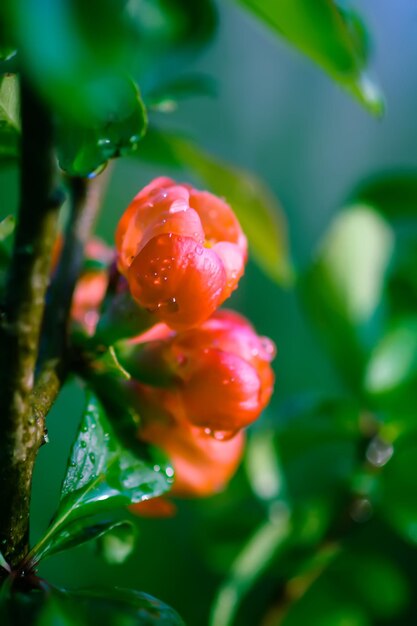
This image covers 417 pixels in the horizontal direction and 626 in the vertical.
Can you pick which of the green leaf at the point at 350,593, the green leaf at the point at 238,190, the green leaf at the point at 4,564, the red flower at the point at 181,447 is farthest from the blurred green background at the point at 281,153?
the green leaf at the point at 4,564

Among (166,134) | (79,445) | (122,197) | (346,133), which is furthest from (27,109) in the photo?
(346,133)

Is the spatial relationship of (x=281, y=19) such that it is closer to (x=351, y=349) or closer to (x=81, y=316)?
(x=81, y=316)

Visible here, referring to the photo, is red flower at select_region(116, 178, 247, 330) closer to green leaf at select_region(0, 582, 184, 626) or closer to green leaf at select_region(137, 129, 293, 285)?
green leaf at select_region(0, 582, 184, 626)

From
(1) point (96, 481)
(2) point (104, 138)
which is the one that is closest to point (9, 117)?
(2) point (104, 138)

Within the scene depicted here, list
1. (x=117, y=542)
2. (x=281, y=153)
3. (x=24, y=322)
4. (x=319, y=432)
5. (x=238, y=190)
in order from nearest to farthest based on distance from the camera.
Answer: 1. (x=24, y=322)
2. (x=117, y=542)
3. (x=238, y=190)
4. (x=319, y=432)
5. (x=281, y=153)

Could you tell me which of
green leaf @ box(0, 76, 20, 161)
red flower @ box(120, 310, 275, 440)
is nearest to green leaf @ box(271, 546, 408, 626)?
red flower @ box(120, 310, 275, 440)

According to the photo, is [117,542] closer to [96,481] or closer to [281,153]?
[96,481]

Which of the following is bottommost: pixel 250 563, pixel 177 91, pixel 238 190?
pixel 250 563

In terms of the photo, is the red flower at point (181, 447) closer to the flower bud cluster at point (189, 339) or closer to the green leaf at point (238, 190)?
the flower bud cluster at point (189, 339)
